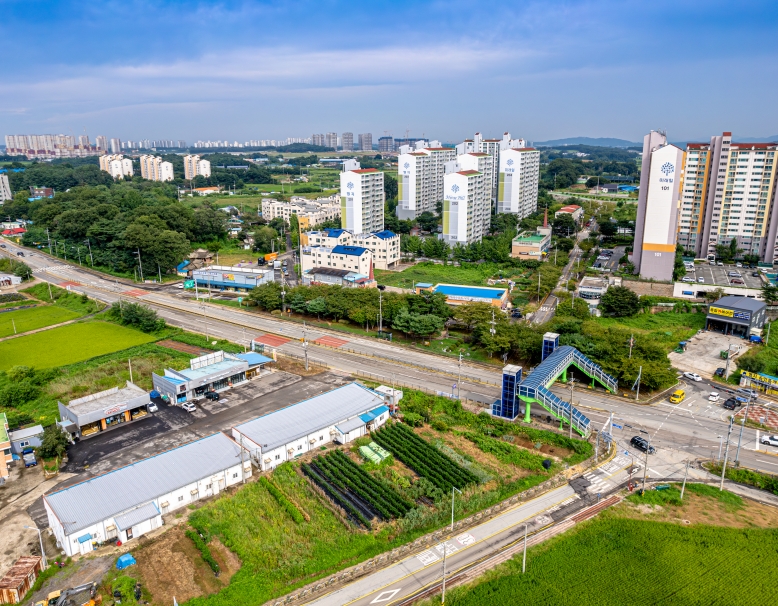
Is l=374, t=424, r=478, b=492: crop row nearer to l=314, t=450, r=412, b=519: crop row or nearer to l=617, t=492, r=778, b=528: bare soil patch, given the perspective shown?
l=314, t=450, r=412, b=519: crop row

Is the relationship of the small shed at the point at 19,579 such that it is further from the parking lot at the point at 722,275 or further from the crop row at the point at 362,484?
the parking lot at the point at 722,275

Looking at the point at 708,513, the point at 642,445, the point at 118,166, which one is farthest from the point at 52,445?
the point at 118,166

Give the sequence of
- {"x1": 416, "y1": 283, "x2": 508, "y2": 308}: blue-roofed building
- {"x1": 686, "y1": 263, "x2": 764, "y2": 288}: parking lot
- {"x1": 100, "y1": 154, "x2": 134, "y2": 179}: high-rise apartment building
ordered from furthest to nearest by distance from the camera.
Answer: {"x1": 100, "y1": 154, "x2": 134, "y2": 179}: high-rise apartment building, {"x1": 686, "y1": 263, "x2": 764, "y2": 288}: parking lot, {"x1": 416, "y1": 283, "x2": 508, "y2": 308}: blue-roofed building

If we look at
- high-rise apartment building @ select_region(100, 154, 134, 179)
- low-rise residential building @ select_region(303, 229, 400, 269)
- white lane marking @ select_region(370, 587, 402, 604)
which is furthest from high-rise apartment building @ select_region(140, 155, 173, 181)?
white lane marking @ select_region(370, 587, 402, 604)

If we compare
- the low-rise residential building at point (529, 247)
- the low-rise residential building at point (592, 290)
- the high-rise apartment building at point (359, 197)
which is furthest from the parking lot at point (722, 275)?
the high-rise apartment building at point (359, 197)

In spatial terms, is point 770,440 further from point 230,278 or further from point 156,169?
point 156,169

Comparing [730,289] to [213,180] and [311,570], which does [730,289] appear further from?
[213,180]
